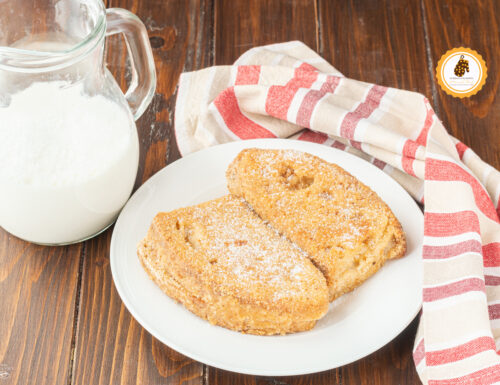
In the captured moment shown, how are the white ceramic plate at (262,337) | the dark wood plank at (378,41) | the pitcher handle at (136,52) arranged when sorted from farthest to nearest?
the dark wood plank at (378,41) < the pitcher handle at (136,52) < the white ceramic plate at (262,337)

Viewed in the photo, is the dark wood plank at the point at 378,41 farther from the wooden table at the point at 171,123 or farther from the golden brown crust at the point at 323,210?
the golden brown crust at the point at 323,210

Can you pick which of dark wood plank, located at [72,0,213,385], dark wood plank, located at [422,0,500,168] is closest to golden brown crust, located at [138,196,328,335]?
dark wood plank, located at [72,0,213,385]

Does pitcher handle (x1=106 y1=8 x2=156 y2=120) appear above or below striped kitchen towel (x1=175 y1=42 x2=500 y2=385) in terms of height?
above

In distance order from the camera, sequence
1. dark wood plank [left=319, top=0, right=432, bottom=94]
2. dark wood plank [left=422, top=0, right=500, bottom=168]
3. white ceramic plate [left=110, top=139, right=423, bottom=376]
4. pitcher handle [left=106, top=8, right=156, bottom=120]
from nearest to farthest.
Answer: white ceramic plate [left=110, top=139, right=423, bottom=376] < pitcher handle [left=106, top=8, right=156, bottom=120] < dark wood plank [left=422, top=0, right=500, bottom=168] < dark wood plank [left=319, top=0, right=432, bottom=94]

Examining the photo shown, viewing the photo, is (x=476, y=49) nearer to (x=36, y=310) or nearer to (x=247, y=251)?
Result: (x=247, y=251)

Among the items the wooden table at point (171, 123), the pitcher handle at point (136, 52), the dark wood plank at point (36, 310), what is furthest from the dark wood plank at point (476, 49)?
the dark wood plank at point (36, 310)

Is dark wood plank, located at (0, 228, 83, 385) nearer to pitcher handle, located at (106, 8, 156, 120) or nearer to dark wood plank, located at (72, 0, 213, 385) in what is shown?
dark wood plank, located at (72, 0, 213, 385)

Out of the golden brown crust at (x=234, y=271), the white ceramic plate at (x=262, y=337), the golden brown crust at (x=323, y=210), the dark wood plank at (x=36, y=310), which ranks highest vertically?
the golden brown crust at (x=323, y=210)
